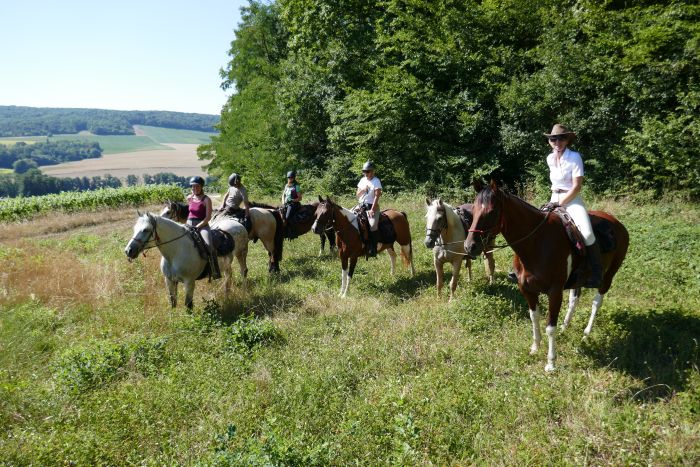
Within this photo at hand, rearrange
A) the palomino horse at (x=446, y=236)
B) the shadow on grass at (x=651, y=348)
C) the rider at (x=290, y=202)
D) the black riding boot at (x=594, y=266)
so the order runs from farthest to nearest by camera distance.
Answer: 1. the rider at (x=290, y=202)
2. the palomino horse at (x=446, y=236)
3. the black riding boot at (x=594, y=266)
4. the shadow on grass at (x=651, y=348)

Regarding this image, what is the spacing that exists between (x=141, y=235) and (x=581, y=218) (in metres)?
7.13

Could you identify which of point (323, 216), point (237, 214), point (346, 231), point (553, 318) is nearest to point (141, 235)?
point (323, 216)

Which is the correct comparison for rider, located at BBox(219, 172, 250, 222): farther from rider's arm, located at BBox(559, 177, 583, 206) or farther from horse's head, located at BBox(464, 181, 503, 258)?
A: rider's arm, located at BBox(559, 177, 583, 206)

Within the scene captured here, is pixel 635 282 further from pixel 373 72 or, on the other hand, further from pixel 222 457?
pixel 373 72

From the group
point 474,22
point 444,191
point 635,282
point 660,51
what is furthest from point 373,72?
point 635,282

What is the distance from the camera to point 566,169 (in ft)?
18.6

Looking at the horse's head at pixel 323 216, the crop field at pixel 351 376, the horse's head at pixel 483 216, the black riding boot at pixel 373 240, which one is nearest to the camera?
the crop field at pixel 351 376

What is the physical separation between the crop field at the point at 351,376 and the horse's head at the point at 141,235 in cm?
134

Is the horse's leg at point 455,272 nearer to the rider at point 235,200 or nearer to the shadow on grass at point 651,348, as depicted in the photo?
the shadow on grass at point 651,348

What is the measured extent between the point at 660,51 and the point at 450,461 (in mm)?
15352

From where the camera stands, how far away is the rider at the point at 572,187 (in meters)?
5.41

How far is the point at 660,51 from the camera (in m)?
13.0

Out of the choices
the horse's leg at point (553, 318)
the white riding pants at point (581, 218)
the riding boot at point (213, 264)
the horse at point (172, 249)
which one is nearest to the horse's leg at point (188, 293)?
the horse at point (172, 249)

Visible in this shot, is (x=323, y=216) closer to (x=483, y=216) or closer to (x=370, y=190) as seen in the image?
(x=370, y=190)
